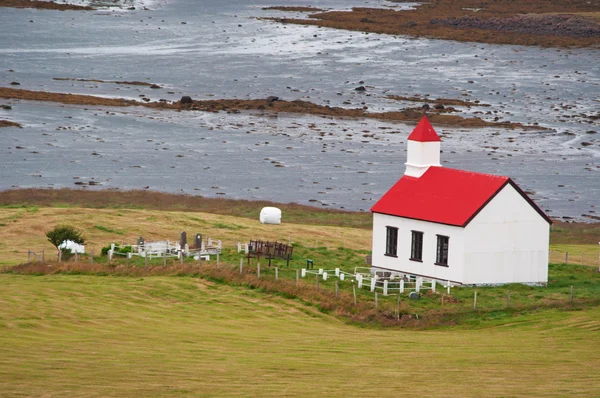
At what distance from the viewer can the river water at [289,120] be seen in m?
90.8

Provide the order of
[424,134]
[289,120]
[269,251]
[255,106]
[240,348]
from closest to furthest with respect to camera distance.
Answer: [240,348] → [269,251] → [424,134] → [289,120] → [255,106]

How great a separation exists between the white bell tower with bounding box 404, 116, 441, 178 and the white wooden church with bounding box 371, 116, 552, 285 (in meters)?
0.79

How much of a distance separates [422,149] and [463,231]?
563 cm

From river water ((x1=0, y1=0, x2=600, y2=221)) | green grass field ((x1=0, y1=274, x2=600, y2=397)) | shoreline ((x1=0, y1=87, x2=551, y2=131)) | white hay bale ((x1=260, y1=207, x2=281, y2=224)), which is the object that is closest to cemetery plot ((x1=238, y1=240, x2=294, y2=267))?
green grass field ((x1=0, y1=274, x2=600, y2=397))

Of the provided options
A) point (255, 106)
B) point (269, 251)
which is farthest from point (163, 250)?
point (255, 106)

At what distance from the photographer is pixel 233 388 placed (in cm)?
3047

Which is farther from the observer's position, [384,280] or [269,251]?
[269,251]

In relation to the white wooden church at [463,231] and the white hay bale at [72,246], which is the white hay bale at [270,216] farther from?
the white wooden church at [463,231]

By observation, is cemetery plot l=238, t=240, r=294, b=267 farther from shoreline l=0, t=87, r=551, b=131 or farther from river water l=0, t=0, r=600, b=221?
shoreline l=0, t=87, r=551, b=131

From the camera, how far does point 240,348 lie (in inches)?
1449

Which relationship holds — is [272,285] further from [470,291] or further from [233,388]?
[233,388]

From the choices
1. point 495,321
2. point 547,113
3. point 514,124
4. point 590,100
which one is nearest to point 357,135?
point 514,124

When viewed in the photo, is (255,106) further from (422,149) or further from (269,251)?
(269,251)

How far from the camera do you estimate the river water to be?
90.8 m
